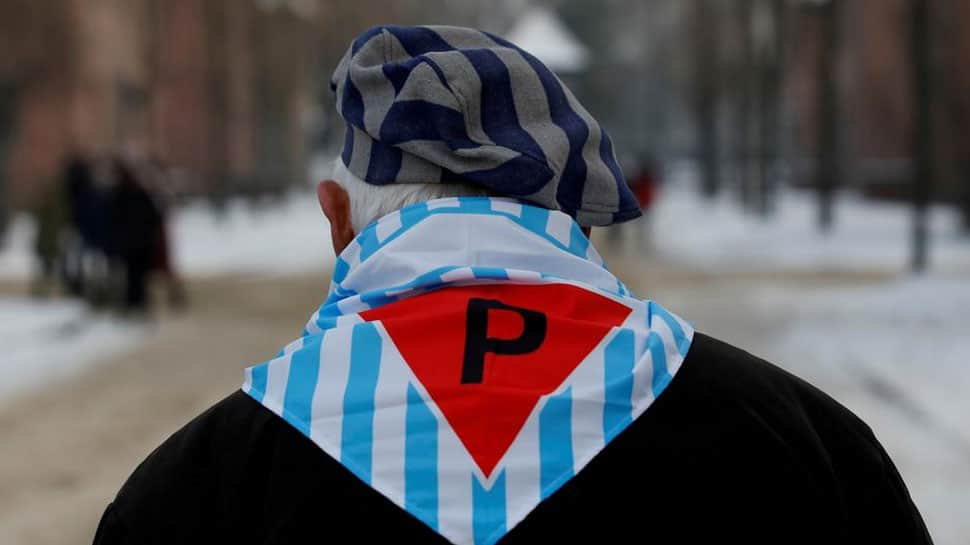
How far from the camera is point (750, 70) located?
3388cm

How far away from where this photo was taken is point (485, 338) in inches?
71.7

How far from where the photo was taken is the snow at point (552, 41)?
67.2 meters

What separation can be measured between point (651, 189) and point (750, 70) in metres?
9.13

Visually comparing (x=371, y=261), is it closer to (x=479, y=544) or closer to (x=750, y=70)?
(x=479, y=544)

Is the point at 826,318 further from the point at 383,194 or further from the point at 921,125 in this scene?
the point at 383,194

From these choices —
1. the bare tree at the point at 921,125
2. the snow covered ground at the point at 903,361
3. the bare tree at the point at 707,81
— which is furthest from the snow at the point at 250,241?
the bare tree at the point at 707,81

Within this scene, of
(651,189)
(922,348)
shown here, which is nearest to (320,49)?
(651,189)

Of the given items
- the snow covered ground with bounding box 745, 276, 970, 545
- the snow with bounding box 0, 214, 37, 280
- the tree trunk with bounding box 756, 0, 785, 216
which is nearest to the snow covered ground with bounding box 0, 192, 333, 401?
the snow with bounding box 0, 214, 37, 280

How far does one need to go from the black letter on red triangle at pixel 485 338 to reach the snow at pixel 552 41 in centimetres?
6265

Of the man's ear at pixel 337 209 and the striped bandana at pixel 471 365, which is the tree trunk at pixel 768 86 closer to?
the man's ear at pixel 337 209

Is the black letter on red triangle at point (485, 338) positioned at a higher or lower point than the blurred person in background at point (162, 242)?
higher

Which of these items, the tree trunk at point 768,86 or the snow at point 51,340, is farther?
the tree trunk at point 768,86

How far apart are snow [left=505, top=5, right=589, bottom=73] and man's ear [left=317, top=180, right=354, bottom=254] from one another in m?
62.4

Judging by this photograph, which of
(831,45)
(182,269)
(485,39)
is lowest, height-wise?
(182,269)
